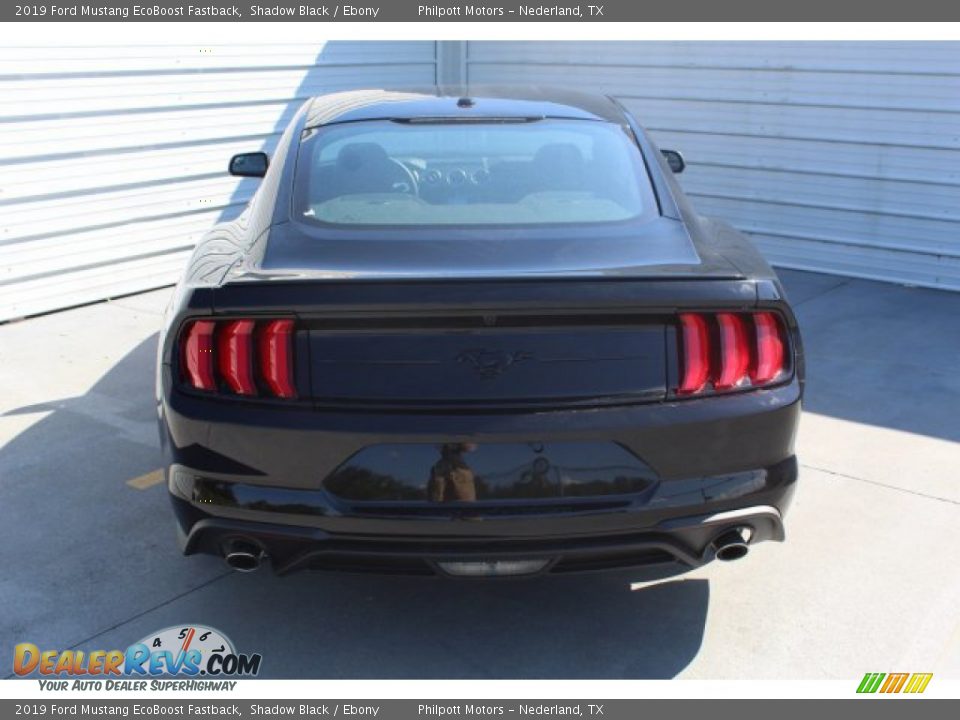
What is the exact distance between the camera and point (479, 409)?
2.86m

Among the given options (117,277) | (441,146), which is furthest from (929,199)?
(117,277)

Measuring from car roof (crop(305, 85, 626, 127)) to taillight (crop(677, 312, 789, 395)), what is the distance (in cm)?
155

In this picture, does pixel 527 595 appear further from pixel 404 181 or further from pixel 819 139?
pixel 819 139

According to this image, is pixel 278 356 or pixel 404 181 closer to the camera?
pixel 278 356

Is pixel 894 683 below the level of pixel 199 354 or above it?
below

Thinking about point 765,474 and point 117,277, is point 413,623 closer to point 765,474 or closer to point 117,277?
point 765,474

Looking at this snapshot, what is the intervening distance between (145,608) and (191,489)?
0.75 metres

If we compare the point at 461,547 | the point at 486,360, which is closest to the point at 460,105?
the point at 486,360

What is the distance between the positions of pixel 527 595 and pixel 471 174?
5.00 feet

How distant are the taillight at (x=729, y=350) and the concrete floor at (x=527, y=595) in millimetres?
922

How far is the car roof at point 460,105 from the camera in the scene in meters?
4.19

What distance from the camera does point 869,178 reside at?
28.3 feet

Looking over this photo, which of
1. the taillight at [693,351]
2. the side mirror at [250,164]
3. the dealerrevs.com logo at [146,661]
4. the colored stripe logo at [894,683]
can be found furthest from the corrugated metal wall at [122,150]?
the colored stripe logo at [894,683]

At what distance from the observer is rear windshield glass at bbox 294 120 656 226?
140 inches
